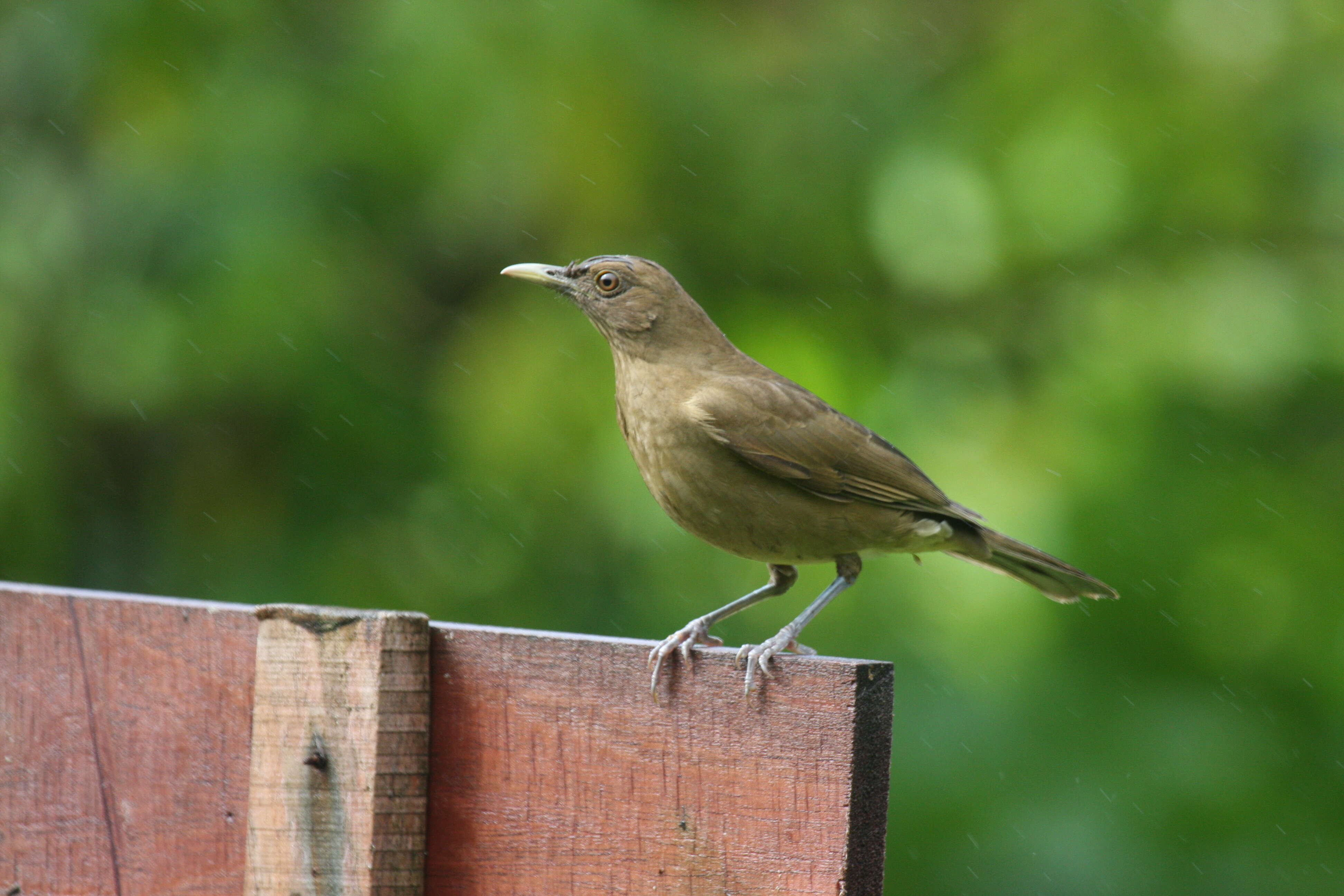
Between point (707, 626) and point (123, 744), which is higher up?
point (707, 626)

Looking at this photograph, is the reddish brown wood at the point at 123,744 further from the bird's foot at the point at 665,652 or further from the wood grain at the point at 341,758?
the bird's foot at the point at 665,652

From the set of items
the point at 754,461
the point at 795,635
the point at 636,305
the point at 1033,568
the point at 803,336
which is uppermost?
the point at 803,336

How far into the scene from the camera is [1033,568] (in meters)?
3.62

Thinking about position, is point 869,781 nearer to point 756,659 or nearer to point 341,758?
point 756,659

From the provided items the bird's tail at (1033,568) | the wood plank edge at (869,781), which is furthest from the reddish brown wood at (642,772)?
the bird's tail at (1033,568)

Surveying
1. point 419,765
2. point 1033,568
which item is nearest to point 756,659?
point 419,765

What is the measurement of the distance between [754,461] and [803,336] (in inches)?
47.6

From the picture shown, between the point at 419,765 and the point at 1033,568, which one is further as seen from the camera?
the point at 1033,568

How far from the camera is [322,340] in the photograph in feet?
15.5

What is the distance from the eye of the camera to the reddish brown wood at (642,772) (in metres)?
1.83

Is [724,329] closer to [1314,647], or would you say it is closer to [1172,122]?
[1172,122]

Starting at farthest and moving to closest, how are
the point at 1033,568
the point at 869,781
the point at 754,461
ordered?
the point at 1033,568
the point at 754,461
the point at 869,781

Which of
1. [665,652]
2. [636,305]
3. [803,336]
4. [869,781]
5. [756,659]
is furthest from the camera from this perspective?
[803,336]

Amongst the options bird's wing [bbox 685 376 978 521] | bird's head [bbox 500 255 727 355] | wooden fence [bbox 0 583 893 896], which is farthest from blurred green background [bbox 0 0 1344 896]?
wooden fence [bbox 0 583 893 896]
